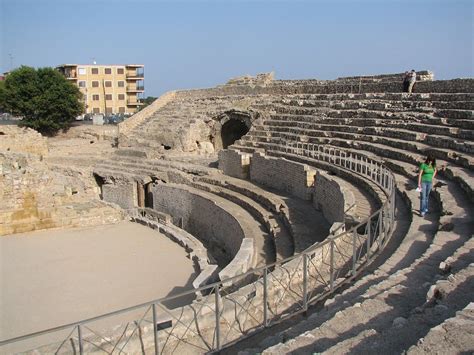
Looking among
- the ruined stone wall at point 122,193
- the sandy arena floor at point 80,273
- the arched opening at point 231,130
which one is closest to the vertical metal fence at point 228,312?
the sandy arena floor at point 80,273

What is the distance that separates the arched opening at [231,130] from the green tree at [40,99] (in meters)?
15.1

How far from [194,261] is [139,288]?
86.7 inches

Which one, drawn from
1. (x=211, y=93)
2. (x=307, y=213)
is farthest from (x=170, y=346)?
(x=211, y=93)

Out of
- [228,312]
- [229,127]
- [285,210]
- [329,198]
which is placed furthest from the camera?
[229,127]

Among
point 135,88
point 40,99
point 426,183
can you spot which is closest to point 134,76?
point 135,88

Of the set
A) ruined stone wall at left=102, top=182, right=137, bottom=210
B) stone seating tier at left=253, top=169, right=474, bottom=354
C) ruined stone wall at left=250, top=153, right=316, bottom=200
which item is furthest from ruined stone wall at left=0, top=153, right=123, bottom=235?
stone seating tier at left=253, top=169, right=474, bottom=354

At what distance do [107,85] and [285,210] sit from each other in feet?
158

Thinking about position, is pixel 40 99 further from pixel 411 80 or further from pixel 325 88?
pixel 411 80

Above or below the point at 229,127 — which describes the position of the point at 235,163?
below

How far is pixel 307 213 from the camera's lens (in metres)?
12.5

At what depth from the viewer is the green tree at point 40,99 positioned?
35250mm

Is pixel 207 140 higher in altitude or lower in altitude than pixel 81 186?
higher

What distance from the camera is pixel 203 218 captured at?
50.7 feet

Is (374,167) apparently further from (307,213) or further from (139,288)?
(139,288)
